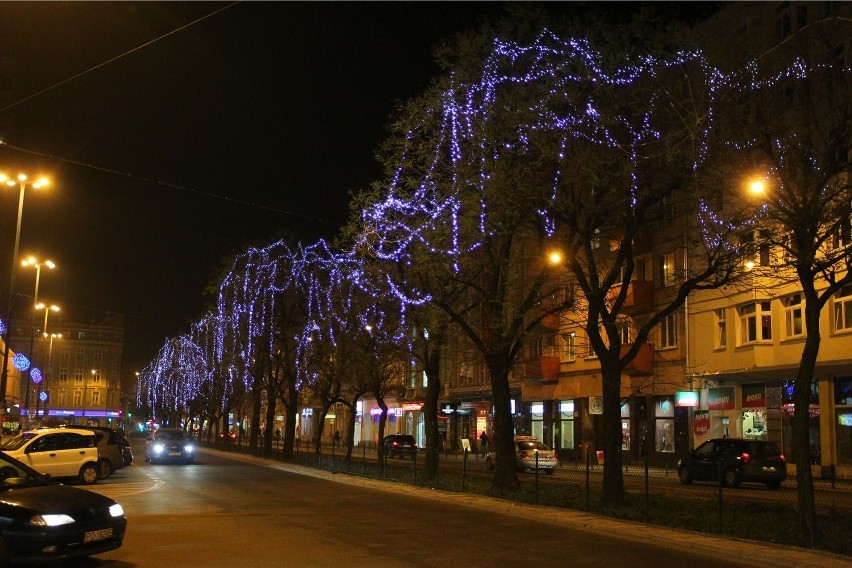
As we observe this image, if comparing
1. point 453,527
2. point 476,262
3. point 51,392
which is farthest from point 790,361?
point 51,392

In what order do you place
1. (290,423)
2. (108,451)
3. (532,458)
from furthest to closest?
(290,423), (532,458), (108,451)

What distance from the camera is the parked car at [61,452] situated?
25094mm

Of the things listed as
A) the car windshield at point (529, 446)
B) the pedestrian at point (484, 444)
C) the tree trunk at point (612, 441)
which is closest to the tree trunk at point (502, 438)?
the tree trunk at point (612, 441)

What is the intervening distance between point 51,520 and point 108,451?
19.7m

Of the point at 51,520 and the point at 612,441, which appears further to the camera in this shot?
the point at 612,441

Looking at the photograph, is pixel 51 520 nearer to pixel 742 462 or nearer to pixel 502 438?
pixel 502 438

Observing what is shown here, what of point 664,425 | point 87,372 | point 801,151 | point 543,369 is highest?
point 87,372

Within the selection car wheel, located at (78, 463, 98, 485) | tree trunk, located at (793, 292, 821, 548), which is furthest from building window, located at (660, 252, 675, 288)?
car wheel, located at (78, 463, 98, 485)

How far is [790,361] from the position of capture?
109 ft

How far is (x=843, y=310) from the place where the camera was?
103 ft

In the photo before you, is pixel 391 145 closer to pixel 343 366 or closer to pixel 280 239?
pixel 343 366

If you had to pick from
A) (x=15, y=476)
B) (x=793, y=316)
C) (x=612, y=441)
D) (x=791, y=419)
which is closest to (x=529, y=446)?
(x=791, y=419)

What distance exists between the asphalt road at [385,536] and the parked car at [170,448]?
16.2m

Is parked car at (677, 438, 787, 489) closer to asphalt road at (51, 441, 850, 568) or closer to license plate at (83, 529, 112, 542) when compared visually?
asphalt road at (51, 441, 850, 568)
